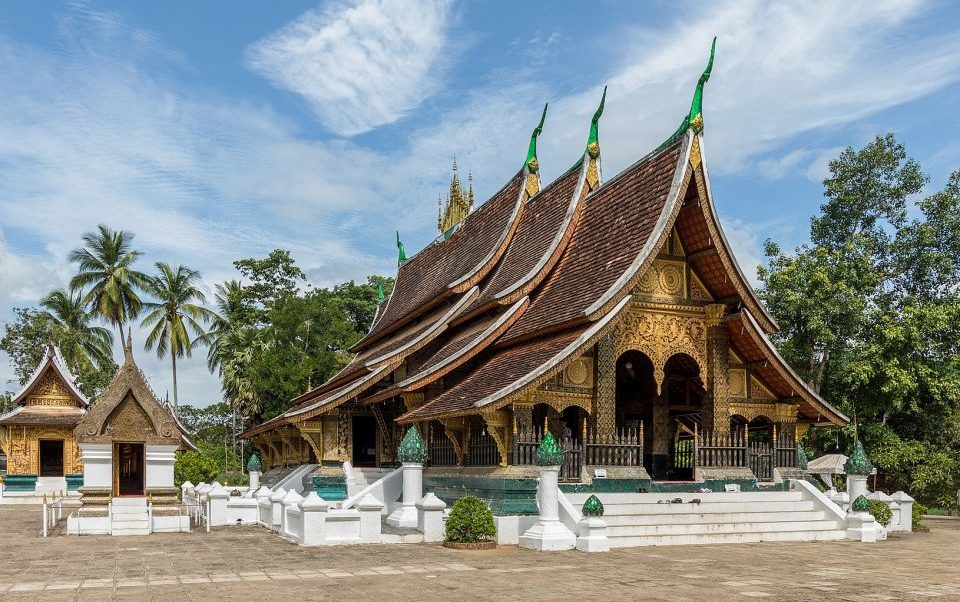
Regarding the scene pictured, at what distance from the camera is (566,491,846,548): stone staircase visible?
1198 centimetres

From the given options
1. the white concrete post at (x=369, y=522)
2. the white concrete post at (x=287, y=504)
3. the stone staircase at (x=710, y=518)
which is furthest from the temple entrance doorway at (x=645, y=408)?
the white concrete post at (x=287, y=504)

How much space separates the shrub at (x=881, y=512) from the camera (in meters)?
14.1

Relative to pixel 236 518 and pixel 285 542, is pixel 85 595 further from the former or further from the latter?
pixel 236 518

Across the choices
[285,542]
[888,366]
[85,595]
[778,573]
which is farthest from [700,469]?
[888,366]

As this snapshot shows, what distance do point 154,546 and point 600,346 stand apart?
7.03 meters

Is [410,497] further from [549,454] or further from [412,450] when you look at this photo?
[549,454]

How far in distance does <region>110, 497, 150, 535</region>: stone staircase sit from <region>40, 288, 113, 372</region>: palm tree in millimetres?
29369

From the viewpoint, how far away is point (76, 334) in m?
41.8

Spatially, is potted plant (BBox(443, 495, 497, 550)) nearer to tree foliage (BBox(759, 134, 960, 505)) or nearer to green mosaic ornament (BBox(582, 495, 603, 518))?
green mosaic ornament (BBox(582, 495, 603, 518))

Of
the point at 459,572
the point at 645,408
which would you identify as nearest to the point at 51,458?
the point at 645,408

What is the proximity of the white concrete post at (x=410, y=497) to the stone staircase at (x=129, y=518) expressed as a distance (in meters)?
3.98

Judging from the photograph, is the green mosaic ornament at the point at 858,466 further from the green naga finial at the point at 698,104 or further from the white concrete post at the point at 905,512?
the green naga finial at the point at 698,104

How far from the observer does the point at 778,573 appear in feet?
29.9

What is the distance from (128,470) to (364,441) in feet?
21.6
